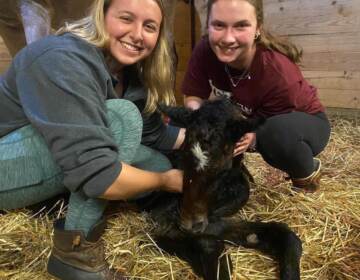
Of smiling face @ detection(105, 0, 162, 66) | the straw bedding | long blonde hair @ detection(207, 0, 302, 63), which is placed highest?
smiling face @ detection(105, 0, 162, 66)

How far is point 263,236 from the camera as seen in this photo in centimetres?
208

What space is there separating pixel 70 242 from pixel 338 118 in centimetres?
343

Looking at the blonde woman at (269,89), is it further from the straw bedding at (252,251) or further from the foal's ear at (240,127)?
the foal's ear at (240,127)

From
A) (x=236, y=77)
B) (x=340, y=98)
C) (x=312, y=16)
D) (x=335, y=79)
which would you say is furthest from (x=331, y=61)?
(x=236, y=77)

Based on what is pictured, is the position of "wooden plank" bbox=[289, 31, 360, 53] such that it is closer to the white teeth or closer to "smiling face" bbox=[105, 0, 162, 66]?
"smiling face" bbox=[105, 0, 162, 66]

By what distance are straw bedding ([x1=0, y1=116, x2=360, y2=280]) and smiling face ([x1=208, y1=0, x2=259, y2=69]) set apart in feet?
3.06

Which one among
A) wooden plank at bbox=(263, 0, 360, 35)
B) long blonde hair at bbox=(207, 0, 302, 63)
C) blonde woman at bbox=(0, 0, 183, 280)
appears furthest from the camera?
wooden plank at bbox=(263, 0, 360, 35)

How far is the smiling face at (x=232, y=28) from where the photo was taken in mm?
2389

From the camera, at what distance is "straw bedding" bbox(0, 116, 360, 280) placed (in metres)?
1.94

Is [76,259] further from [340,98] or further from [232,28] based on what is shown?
[340,98]

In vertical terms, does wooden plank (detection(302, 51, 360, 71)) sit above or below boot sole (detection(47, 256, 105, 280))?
above

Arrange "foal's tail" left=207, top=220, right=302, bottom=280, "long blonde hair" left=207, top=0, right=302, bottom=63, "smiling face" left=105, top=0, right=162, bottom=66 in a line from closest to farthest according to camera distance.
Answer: "foal's tail" left=207, top=220, right=302, bottom=280 < "smiling face" left=105, top=0, right=162, bottom=66 < "long blonde hair" left=207, top=0, right=302, bottom=63

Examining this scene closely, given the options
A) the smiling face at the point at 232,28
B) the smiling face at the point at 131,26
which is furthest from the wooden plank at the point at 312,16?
the smiling face at the point at 131,26

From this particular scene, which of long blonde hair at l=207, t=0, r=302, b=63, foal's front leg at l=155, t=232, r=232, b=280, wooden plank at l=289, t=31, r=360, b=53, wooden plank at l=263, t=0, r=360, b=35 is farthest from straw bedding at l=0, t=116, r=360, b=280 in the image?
wooden plank at l=263, t=0, r=360, b=35
